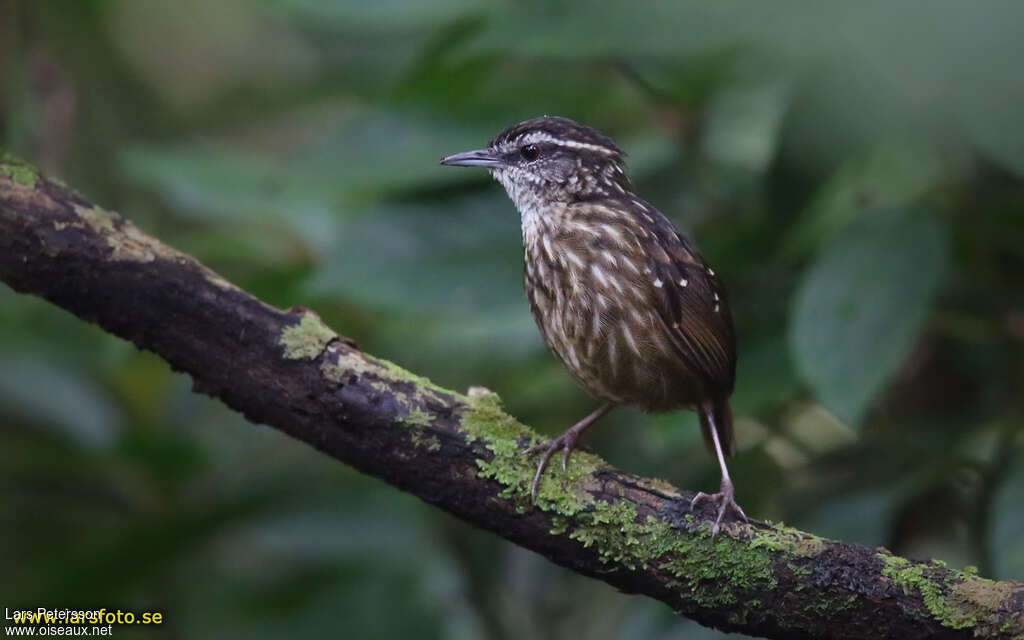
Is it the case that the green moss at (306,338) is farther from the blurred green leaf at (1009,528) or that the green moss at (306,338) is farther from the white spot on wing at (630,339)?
the blurred green leaf at (1009,528)

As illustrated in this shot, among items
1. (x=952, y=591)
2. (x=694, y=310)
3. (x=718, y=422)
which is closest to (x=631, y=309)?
(x=694, y=310)

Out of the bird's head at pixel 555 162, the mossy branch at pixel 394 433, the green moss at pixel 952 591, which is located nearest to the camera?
the green moss at pixel 952 591

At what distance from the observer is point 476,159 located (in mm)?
3713

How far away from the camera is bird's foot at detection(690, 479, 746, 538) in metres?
2.63

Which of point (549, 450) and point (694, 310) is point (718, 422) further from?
point (549, 450)

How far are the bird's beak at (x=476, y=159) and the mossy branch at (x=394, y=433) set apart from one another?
1139 millimetres

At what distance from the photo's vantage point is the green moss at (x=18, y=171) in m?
2.62

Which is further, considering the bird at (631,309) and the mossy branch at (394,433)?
the bird at (631,309)

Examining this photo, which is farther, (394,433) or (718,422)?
(718,422)

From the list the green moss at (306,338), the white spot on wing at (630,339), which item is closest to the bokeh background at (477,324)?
the white spot on wing at (630,339)

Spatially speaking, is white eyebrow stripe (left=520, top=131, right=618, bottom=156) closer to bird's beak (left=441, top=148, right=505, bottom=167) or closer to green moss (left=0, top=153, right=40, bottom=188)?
bird's beak (left=441, top=148, right=505, bottom=167)

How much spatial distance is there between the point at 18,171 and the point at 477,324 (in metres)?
1.61

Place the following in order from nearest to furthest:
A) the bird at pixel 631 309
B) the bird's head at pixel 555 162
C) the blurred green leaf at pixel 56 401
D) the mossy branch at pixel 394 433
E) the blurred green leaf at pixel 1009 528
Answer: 1. the mossy branch at pixel 394 433
2. the blurred green leaf at pixel 1009 528
3. the bird at pixel 631 309
4. the bird's head at pixel 555 162
5. the blurred green leaf at pixel 56 401

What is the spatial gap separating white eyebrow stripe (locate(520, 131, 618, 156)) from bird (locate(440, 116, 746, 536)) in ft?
0.53
